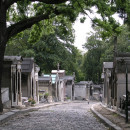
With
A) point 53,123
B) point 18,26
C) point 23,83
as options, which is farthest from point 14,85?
point 53,123

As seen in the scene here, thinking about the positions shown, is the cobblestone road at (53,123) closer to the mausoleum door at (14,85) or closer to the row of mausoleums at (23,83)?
the row of mausoleums at (23,83)

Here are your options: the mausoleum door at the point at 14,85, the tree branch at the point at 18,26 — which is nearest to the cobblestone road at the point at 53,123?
the tree branch at the point at 18,26

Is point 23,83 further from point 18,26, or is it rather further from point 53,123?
point 53,123

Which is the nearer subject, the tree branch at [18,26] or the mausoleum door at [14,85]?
the tree branch at [18,26]

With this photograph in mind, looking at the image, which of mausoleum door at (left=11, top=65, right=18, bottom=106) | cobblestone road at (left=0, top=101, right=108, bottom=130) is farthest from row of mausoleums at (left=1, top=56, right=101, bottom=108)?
cobblestone road at (left=0, top=101, right=108, bottom=130)

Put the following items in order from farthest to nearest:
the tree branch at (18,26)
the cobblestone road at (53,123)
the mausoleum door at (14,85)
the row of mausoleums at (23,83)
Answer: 1. the mausoleum door at (14,85)
2. the row of mausoleums at (23,83)
3. the tree branch at (18,26)
4. the cobblestone road at (53,123)

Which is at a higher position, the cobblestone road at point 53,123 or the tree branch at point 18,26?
the tree branch at point 18,26

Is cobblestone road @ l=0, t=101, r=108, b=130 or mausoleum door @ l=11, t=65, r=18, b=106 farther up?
mausoleum door @ l=11, t=65, r=18, b=106

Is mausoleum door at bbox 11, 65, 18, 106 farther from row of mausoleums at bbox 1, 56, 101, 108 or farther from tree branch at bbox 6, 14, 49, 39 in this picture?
tree branch at bbox 6, 14, 49, 39

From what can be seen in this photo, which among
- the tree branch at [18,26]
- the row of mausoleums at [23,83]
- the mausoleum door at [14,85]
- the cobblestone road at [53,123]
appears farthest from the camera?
the mausoleum door at [14,85]

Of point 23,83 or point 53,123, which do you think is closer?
point 53,123

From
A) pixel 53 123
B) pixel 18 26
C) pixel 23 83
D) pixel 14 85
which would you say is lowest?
pixel 53 123

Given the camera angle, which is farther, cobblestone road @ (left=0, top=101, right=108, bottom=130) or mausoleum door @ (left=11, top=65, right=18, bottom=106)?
mausoleum door @ (left=11, top=65, right=18, bottom=106)

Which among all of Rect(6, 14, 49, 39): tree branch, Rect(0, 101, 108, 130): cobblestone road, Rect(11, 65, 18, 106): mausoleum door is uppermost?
Rect(6, 14, 49, 39): tree branch
